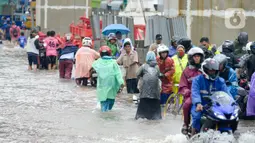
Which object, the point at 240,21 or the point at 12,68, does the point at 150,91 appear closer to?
the point at 240,21

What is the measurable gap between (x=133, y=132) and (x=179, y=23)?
394 inches

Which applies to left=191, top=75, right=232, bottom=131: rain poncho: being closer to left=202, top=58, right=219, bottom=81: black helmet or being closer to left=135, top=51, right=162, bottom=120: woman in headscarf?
left=202, top=58, right=219, bottom=81: black helmet

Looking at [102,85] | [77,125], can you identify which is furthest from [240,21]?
[77,125]

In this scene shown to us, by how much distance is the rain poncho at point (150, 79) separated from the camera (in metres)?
14.7

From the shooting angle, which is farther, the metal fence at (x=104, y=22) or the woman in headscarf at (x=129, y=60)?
the metal fence at (x=104, y=22)

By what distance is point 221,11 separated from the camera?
22750 millimetres

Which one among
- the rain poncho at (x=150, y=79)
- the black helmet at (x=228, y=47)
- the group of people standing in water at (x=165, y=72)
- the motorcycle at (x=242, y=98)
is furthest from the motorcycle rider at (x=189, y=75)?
the black helmet at (x=228, y=47)

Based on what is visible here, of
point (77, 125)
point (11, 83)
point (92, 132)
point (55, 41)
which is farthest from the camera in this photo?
point (55, 41)

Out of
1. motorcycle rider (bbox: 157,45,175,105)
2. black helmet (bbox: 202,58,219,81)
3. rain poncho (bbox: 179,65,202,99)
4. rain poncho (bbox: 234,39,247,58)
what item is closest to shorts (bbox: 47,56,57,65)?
motorcycle rider (bbox: 157,45,175,105)

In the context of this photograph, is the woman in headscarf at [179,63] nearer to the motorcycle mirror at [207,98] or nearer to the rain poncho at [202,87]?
the rain poncho at [202,87]

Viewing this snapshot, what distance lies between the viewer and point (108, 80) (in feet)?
52.9

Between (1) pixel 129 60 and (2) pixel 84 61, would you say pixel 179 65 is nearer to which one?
(1) pixel 129 60

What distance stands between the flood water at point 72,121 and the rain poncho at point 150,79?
1.82ft

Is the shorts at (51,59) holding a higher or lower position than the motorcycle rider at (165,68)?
lower
